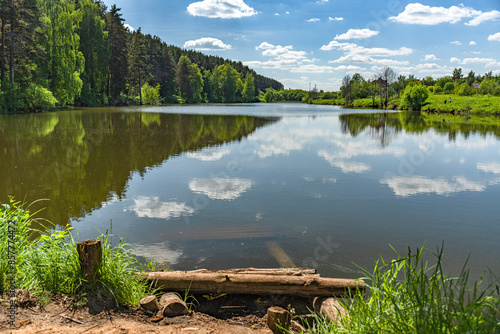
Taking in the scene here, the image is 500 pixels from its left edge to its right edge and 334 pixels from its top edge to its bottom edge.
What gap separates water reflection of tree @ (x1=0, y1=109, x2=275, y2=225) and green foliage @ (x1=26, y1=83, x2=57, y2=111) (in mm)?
19113

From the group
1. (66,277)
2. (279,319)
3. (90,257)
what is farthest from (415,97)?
(66,277)

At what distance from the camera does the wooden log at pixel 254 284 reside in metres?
4.69

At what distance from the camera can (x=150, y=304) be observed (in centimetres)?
439

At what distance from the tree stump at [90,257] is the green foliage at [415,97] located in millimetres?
87683

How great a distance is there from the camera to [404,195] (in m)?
11.1

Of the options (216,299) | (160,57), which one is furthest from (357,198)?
(160,57)

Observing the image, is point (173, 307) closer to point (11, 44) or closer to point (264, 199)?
point (264, 199)

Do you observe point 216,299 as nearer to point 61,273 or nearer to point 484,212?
point 61,273

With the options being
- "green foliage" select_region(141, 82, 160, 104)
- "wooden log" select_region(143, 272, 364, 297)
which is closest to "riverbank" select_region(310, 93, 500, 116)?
"green foliage" select_region(141, 82, 160, 104)

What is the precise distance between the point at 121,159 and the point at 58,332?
12757mm

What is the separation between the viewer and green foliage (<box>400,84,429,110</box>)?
265ft

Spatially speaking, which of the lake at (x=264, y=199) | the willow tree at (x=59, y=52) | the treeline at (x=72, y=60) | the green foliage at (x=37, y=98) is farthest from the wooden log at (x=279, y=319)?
the willow tree at (x=59, y=52)

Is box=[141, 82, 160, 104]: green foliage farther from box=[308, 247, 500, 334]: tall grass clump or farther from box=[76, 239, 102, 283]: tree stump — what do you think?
box=[308, 247, 500, 334]: tall grass clump

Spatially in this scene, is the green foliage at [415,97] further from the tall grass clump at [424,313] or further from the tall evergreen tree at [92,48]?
the tall grass clump at [424,313]
